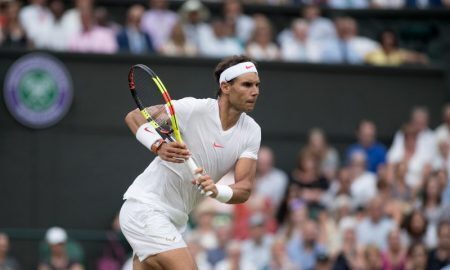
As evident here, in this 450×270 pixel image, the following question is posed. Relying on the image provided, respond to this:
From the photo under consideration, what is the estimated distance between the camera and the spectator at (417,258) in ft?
48.0

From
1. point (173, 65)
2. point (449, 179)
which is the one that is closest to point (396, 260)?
point (449, 179)

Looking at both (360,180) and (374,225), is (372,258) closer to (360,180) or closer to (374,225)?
(374,225)

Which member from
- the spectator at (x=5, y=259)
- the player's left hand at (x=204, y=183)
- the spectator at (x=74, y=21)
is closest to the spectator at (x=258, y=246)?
the spectator at (x=5, y=259)

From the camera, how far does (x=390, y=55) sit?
18219 mm

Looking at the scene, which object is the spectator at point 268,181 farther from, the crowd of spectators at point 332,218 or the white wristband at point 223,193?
the white wristband at point 223,193

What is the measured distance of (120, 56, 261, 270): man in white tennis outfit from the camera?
9906mm

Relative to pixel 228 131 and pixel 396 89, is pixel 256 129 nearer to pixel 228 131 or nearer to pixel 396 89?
pixel 228 131

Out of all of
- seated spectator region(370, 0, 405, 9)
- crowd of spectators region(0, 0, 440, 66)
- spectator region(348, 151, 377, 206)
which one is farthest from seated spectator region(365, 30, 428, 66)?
spectator region(348, 151, 377, 206)

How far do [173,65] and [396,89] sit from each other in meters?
3.09

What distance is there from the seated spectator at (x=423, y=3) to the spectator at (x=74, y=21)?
4.71 meters

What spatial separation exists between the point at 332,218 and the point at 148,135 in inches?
247

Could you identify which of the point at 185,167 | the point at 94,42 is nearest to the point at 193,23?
the point at 94,42

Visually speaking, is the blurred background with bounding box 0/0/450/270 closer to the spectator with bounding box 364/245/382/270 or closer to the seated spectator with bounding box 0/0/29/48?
the seated spectator with bounding box 0/0/29/48

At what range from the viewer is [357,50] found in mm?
18094
